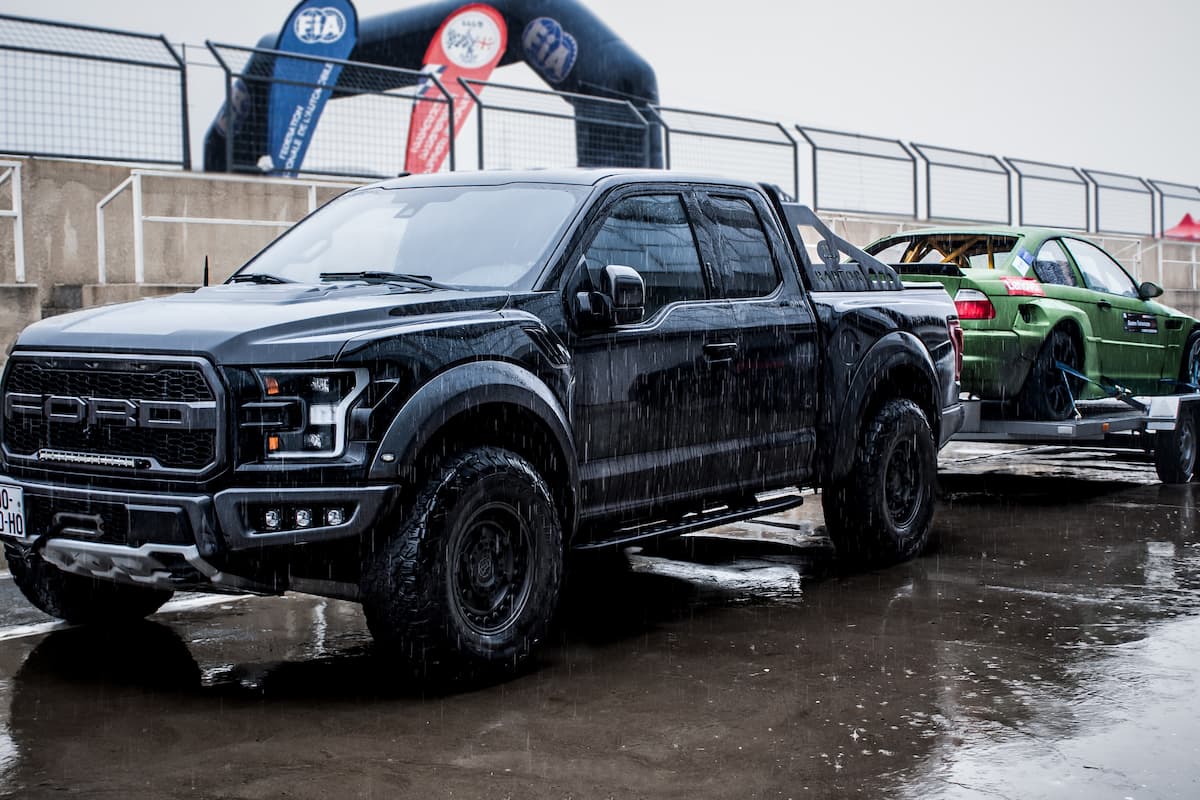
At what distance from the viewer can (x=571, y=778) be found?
4.53m

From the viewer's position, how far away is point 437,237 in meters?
6.52

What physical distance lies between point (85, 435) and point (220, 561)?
76 cm

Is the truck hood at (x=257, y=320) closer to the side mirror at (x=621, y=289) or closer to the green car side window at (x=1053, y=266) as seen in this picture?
the side mirror at (x=621, y=289)

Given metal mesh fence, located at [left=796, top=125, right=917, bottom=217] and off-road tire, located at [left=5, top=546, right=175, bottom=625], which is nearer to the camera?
off-road tire, located at [left=5, top=546, right=175, bottom=625]

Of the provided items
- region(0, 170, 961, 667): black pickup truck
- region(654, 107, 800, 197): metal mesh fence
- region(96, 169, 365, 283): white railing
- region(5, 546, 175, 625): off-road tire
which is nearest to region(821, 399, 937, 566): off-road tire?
region(0, 170, 961, 667): black pickup truck

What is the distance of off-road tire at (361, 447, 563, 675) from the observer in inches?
210

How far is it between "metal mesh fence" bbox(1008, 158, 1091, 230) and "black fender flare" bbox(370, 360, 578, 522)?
2216cm

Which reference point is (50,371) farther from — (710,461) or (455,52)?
(455,52)

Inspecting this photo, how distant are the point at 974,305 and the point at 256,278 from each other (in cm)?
552

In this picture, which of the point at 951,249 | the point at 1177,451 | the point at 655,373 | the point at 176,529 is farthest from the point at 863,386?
the point at 1177,451

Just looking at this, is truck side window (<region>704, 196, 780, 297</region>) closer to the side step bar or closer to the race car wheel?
the side step bar

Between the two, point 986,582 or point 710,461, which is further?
point 986,582

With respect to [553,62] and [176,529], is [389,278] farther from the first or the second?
[553,62]

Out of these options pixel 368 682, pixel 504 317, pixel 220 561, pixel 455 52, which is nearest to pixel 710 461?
pixel 504 317
